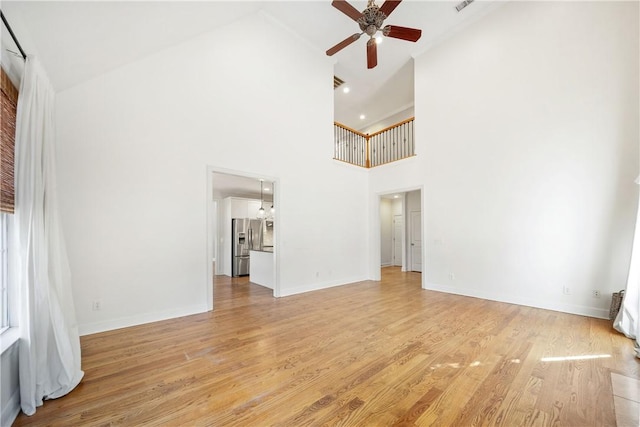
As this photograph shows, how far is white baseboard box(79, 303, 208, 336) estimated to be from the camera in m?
3.12

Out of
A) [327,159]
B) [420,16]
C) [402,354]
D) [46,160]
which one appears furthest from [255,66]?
[402,354]

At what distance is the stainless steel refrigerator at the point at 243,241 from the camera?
734 centimetres

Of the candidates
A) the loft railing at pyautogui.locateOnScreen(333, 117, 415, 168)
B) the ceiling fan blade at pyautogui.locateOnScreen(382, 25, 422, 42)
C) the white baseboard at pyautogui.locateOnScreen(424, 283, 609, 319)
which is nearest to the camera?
the ceiling fan blade at pyautogui.locateOnScreen(382, 25, 422, 42)

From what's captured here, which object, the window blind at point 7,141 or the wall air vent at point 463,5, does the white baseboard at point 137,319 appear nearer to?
the window blind at point 7,141

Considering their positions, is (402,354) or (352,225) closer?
(402,354)

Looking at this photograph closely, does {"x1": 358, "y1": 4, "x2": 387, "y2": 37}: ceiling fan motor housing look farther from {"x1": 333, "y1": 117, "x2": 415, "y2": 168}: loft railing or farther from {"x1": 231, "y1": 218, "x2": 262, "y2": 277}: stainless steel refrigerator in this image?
{"x1": 231, "y1": 218, "x2": 262, "y2": 277}: stainless steel refrigerator

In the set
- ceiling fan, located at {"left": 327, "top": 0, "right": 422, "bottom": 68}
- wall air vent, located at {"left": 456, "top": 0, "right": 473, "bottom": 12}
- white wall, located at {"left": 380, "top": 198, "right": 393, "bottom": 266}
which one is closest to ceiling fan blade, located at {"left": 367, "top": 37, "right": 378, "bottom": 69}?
ceiling fan, located at {"left": 327, "top": 0, "right": 422, "bottom": 68}

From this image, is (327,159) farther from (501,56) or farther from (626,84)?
(626,84)

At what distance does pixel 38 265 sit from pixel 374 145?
268 inches

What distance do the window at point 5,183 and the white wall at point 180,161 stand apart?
145cm

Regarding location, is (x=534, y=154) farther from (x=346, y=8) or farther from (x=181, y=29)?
(x=181, y=29)

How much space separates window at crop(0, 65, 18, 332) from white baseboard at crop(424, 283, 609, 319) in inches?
235

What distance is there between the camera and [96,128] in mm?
3262

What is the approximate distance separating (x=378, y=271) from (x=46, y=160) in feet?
20.3
